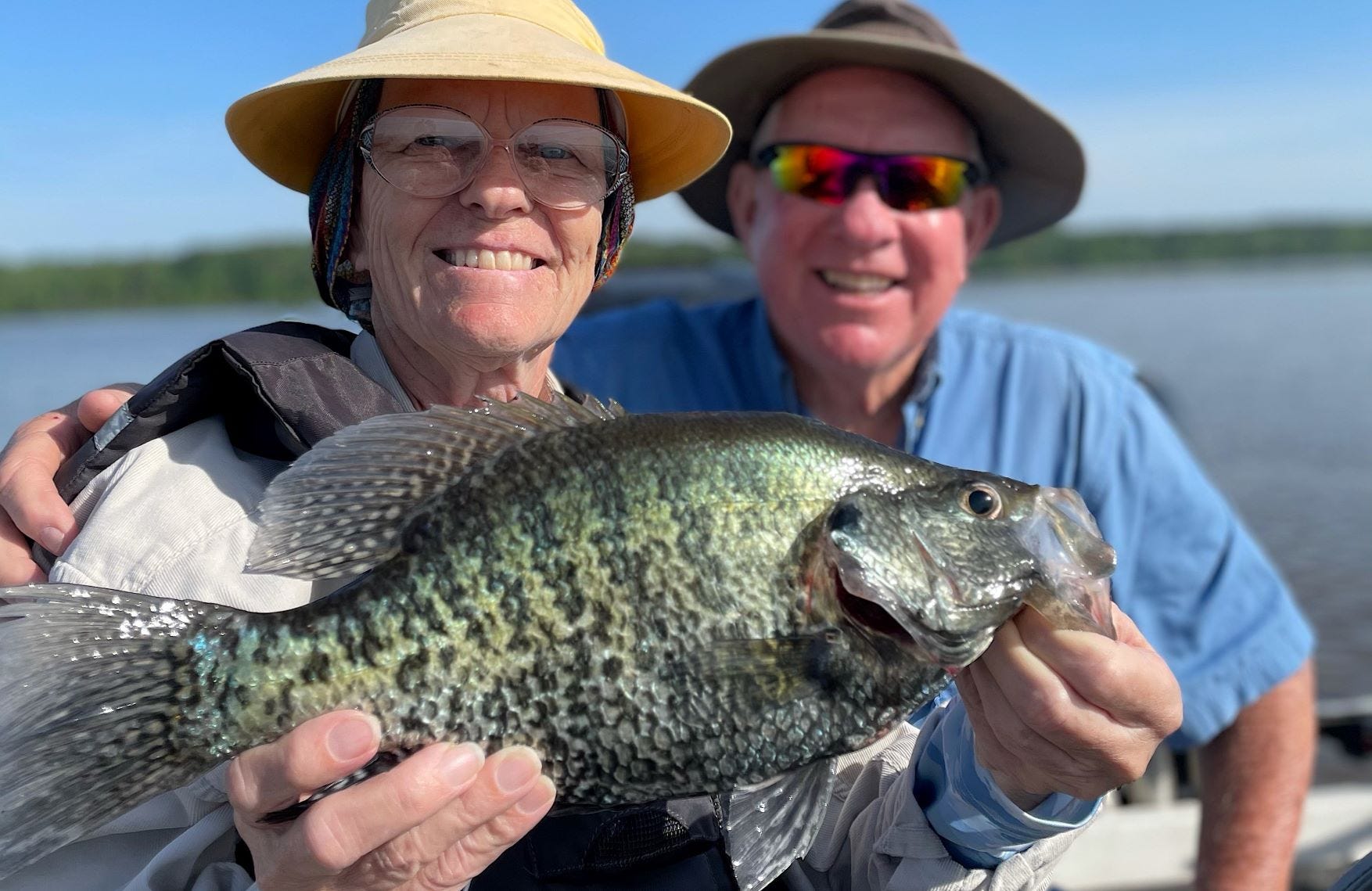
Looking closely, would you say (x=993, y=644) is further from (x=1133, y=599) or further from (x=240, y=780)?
(x=1133, y=599)

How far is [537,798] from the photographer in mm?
1773

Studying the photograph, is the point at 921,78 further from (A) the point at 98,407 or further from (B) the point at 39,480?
(B) the point at 39,480

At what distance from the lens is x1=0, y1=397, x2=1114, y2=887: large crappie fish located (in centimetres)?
174

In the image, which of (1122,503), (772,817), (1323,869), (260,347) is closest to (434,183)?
(260,347)

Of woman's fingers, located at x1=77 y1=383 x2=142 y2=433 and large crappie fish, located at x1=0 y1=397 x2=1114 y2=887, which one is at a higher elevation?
woman's fingers, located at x1=77 y1=383 x2=142 y2=433

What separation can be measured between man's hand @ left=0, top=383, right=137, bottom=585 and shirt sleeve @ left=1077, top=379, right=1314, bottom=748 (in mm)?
2990

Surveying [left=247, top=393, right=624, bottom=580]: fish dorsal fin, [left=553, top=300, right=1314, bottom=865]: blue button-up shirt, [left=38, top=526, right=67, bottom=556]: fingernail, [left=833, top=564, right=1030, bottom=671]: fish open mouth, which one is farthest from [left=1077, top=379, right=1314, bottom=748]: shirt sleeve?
[left=38, top=526, right=67, bottom=556]: fingernail

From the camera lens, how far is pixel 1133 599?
3.86 metres

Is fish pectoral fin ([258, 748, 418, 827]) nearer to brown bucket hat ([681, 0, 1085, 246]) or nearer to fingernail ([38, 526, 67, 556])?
fingernail ([38, 526, 67, 556])

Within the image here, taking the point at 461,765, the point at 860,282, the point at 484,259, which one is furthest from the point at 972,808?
the point at 860,282

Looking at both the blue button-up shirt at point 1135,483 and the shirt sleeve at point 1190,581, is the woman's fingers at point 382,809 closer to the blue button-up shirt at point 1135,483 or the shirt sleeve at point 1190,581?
the blue button-up shirt at point 1135,483

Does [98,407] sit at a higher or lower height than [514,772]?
higher

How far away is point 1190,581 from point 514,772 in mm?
2902

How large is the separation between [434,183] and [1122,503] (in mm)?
2618
